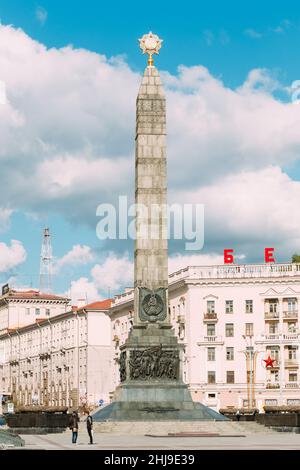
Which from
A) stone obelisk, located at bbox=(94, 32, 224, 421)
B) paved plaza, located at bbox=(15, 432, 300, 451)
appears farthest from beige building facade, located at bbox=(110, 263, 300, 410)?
paved plaza, located at bbox=(15, 432, 300, 451)

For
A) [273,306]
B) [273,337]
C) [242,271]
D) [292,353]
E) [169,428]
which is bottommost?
[169,428]

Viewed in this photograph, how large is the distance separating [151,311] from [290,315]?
43.2 m

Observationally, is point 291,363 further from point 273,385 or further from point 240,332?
point 240,332

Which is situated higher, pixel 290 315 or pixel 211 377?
pixel 290 315

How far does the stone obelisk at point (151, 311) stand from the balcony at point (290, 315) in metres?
42.3

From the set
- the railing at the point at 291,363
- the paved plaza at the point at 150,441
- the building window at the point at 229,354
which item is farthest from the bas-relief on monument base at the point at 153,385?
the building window at the point at 229,354

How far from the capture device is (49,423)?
48531 mm

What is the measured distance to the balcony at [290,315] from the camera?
9150cm

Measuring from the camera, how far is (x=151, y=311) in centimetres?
5094

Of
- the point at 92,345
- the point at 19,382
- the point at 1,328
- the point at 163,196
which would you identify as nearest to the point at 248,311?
the point at 92,345

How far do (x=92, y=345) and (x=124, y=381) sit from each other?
71.3 metres

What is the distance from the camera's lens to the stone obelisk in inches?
1934

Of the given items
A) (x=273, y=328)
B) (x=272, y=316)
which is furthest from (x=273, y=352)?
(x=272, y=316)
